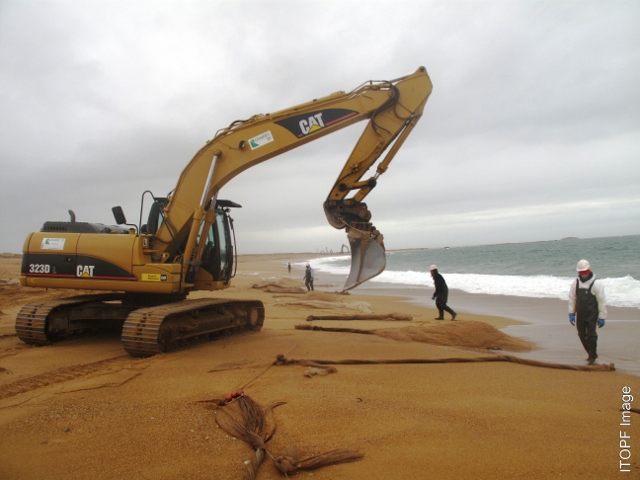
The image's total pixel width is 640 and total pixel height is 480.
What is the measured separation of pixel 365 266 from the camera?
7723 millimetres

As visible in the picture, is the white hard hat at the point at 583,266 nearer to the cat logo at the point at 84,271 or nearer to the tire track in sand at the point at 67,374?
the tire track in sand at the point at 67,374

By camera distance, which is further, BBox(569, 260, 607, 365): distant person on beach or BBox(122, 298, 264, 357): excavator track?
BBox(569, 260, 607, 365): distant person on beach

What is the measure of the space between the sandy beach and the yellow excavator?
79 cm

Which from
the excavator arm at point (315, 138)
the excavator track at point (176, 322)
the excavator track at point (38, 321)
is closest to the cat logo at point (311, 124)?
the excavator arm at point (315, 138)

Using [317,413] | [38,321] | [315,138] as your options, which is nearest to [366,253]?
[315,138]

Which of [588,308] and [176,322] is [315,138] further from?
[588,308]

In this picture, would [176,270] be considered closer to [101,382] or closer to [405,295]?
[101,382]

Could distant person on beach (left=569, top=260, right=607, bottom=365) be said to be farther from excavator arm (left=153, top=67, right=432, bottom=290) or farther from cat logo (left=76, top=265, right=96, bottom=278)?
cat logo (left=76, top=265, right=96, bottom=278)

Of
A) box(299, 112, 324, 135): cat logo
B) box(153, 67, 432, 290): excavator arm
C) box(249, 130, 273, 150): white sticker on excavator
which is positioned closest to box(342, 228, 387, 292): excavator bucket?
box(153, 67, 432, 290): excavator arm

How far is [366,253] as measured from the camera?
25.3 ft

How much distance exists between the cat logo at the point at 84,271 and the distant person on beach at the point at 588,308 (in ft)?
24.6

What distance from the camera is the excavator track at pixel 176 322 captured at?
21.8 ft

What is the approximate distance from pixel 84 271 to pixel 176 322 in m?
1.82

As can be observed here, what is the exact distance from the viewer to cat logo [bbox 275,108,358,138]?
7.65 m
